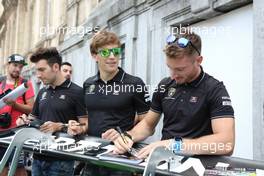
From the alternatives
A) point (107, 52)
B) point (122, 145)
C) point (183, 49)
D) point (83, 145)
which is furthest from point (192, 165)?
point (107, 52)

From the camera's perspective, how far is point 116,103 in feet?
12.7

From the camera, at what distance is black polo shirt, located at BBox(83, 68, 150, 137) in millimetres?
3877

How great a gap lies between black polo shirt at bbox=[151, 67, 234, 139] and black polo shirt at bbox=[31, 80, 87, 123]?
147cm

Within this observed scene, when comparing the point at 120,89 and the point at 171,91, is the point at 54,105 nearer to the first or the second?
the point at 120,89

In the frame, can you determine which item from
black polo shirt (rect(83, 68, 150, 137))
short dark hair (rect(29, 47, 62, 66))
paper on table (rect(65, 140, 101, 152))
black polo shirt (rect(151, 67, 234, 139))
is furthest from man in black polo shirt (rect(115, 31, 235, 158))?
short dark hair (rect(29, 47, 62, 66))

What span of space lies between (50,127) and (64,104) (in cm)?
35

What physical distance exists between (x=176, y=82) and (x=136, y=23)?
18.0ft

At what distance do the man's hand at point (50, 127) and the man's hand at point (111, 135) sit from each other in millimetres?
853

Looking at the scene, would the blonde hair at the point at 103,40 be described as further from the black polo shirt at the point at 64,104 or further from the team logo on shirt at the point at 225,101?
the team logo on shirt at the point at 225,101

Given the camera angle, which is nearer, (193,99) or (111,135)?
(193,99)

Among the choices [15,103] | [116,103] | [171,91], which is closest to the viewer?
[171,91]

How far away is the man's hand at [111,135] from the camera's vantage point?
348 cm

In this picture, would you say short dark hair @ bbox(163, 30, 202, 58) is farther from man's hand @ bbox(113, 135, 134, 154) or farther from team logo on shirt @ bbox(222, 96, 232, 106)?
man's hand @ bbox(113, 135, 134, 154)

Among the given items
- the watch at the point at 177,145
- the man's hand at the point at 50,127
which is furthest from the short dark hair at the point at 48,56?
the watch at the point at 177,145
